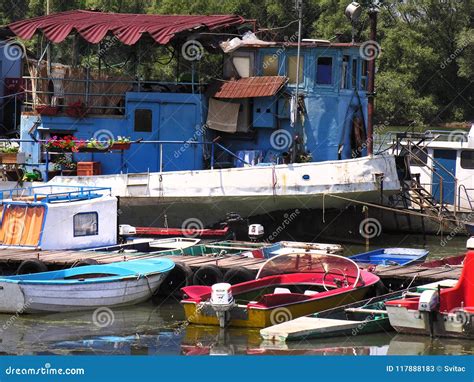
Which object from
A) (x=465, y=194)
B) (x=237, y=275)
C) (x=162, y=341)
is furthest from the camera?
(x=465, y=194)

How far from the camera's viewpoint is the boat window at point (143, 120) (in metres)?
28.7

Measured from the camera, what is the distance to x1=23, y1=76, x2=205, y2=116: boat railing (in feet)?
94.5

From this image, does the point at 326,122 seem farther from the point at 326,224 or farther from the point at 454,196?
the point at 454,196

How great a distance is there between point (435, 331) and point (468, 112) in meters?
50.8

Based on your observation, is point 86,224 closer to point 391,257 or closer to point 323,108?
point 391,257

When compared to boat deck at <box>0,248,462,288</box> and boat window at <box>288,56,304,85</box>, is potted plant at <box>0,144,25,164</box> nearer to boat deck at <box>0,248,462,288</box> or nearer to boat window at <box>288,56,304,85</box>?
boat deck at <box>0,248,462,288</box>

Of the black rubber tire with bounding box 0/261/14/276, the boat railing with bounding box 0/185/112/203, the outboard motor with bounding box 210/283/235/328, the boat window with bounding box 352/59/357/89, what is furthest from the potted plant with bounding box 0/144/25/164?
the outboard motor with bounding box 210/283/235/328

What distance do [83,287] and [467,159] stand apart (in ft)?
53.3

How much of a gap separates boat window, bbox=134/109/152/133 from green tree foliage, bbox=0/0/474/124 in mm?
34362

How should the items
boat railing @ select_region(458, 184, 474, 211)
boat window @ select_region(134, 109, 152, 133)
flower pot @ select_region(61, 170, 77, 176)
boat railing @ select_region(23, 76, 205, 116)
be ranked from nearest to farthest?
flower pot @ select_region(61, 170, 77, 176) → boat window @ select_region(134, 109, 152, 133) → boat railing @ select_region(23, 76, 205, 116) → boat railing @ select_region(458, 184, 474, 211)

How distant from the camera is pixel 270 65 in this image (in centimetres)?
2853

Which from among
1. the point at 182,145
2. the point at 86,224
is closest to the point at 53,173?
the point at 182,145

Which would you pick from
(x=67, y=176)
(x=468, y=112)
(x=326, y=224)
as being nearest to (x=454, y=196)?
(x=326, y=224)

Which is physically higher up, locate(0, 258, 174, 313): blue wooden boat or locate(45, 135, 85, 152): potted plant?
locate(45, 135, 85, 152): potted plant
